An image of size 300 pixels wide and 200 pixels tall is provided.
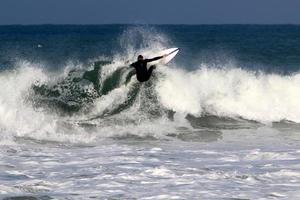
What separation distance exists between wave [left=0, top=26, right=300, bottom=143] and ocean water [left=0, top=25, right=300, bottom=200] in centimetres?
3

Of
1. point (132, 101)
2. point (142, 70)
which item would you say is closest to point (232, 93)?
point (132, 101)

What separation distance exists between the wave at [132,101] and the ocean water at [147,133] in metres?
0.03

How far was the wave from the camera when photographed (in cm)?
1412

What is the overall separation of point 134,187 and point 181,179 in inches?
30.3

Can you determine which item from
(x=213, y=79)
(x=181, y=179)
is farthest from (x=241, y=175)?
(x=213, y=79)

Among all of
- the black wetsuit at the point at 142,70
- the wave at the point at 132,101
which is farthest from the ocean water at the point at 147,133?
the black wetsuit at the point at 142,70

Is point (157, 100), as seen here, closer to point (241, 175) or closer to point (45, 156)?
point (45, 156)

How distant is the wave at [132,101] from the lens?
14.1 m

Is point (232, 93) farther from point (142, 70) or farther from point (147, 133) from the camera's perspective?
point (147, 133)

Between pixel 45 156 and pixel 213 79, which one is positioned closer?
pixel 45 156

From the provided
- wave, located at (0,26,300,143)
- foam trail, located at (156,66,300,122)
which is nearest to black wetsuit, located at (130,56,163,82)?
wave, located at (0,26,300,143)

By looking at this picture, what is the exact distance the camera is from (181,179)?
866cm

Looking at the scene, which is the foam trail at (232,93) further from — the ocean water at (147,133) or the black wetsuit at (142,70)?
the black wetsuit at (142,70)

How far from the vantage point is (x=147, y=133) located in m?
13.6
